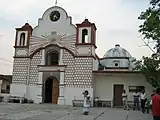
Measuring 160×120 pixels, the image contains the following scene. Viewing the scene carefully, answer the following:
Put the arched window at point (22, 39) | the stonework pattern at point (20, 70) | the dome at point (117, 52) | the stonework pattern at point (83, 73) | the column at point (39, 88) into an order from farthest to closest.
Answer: the dome at point (117, 52) < the arched window at point (22, 39) < the stonework pattern at point (20, 70) < the column at point (39, 88) < the stonework pattern at point (83, 73)

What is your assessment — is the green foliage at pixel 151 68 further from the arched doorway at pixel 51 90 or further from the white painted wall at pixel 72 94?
the arched doorway at pixel 51 90

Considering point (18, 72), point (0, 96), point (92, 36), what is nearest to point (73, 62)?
point (92, 36)

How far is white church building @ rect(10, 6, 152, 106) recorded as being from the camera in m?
29.1

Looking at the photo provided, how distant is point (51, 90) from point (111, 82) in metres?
6.53

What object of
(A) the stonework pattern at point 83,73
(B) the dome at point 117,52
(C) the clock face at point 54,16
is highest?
(C) the clock face at point 54,16

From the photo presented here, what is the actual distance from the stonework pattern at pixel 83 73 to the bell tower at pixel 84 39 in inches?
29.8

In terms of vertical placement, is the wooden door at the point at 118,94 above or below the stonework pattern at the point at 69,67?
below

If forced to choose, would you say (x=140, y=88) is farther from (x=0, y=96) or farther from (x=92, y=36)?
(x=0, y=96)

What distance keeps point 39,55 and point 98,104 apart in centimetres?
824

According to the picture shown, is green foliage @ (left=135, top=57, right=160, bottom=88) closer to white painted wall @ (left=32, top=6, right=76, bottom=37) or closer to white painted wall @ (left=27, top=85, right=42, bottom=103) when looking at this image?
white painted wall @ (left=32, top=6, right=76, bottom=37)

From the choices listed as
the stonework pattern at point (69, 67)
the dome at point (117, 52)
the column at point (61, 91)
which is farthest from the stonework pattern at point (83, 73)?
the dome at point (117, 52)

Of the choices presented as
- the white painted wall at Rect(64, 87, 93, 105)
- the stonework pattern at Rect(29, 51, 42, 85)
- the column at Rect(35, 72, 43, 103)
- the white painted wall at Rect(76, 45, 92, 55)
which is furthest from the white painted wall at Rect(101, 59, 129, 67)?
the column at Rect(35, 72, 43, 103)

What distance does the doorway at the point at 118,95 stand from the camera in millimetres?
29422

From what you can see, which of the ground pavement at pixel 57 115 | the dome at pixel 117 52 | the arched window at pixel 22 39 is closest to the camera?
the ground pavement at pixel 57 115
